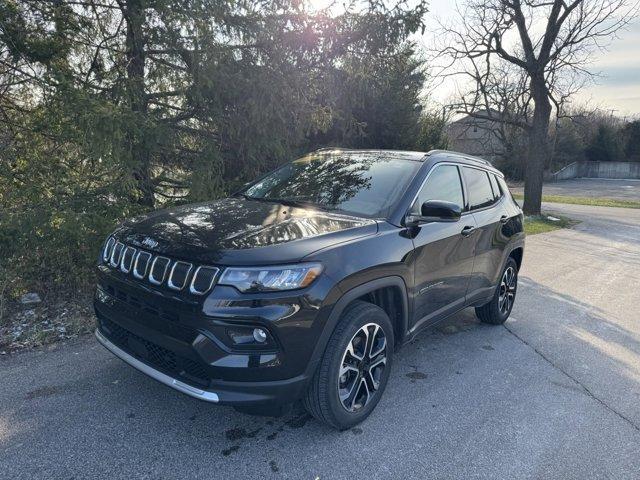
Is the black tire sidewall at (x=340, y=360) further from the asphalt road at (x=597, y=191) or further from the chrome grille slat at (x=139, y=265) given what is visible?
the asphalt road at (x=597, y=191)

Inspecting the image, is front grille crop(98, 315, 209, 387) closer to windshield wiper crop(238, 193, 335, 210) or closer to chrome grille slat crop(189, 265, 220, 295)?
chrome grille slat crop(189, 265, 220, 295)

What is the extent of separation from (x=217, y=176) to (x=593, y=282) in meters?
6.18

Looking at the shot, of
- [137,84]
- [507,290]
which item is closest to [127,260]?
[137,84]

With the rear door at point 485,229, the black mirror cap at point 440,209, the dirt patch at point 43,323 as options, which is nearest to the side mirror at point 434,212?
the black mirror cap at point 440,209

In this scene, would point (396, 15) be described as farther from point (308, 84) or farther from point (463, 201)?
point (463, 201)

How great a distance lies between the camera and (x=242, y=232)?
9.39 ft

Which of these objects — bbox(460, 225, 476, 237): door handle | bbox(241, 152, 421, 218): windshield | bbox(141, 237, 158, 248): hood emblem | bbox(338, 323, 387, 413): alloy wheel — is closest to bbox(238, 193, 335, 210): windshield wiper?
bbox(241, 152, 421, 218): windshield

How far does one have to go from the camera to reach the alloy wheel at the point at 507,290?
519cm

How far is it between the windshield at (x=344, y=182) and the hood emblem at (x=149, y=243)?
1.25 meters

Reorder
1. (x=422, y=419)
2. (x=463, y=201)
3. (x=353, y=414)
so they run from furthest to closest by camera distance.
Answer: (x=463, y=201), (x=422, y=419), (x=353, y=414)

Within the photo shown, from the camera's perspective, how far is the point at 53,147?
208 inches

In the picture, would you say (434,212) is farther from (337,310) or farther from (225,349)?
(225,349)

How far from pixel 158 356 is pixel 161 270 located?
517 millimetres

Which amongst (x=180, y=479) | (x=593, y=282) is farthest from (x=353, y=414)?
(x=593, y=282)
